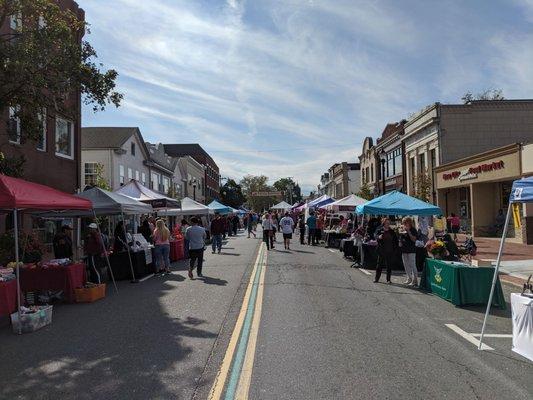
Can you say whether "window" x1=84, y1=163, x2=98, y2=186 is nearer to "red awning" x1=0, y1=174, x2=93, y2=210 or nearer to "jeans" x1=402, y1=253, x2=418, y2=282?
"red awning" x1=0, y1=174, x2=93, y2=210

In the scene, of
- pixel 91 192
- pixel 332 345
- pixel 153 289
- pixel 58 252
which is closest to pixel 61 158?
pixel 91 192

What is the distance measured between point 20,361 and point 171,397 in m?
2.67

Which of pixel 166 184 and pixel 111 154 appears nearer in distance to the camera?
pixel 111 154

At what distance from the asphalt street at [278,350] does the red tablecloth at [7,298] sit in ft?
1.80

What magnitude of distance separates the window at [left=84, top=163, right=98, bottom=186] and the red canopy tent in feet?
76.9

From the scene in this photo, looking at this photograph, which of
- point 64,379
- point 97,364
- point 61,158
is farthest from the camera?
point 61,158

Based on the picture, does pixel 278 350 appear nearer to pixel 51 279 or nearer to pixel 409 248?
pixel 51 279

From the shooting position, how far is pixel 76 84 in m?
11.0

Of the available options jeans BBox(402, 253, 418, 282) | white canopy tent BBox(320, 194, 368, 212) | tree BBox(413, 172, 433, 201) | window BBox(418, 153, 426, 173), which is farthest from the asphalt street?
window BBox(418, 153, 426, 173)

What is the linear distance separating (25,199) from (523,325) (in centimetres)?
824

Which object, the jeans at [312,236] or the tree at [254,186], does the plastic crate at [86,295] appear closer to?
the jeans at [312,236]

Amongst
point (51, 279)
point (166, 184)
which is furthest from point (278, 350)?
point (166, 184)

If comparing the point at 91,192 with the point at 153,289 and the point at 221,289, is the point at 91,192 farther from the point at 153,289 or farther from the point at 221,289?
the point at 221,289

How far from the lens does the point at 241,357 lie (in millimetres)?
6406
